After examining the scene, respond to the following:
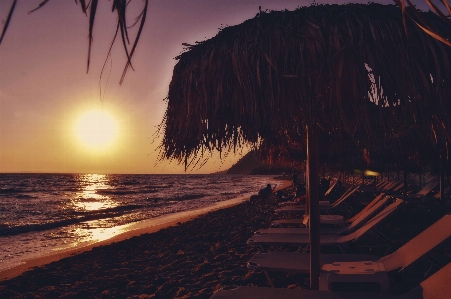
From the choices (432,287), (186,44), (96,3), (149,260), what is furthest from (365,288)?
(149,260)

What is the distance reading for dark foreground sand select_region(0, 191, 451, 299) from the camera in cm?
507

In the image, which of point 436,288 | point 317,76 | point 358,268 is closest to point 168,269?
point 358,268

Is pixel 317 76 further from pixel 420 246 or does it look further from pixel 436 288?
pixel 420 246

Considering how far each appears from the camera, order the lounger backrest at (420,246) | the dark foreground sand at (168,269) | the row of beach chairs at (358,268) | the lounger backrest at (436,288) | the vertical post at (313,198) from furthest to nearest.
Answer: the dark foreground sand at (168,269)
the vertical post at (313,198)
the lounger backrest at (420,246)
the row of beach chairs at (358,268)
the lounger backrest at (436,288)

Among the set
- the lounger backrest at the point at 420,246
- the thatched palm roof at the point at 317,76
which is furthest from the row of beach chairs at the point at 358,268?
the thatched palm roof at the point at 317,76

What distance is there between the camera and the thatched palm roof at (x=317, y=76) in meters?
2.63

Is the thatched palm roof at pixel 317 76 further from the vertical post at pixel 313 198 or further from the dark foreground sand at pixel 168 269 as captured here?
the dark foreground sand at pixel 168 269

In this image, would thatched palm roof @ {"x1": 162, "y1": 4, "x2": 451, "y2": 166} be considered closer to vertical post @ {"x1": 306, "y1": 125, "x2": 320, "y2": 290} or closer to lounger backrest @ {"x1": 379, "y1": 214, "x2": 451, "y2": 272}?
vertical post @ {"x1": 306, "y1": 125, "x2": 320, "y2": 290}

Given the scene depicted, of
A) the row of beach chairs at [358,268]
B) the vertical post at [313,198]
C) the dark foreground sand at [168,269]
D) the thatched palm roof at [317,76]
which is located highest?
the thatched palm roof at [317,76]

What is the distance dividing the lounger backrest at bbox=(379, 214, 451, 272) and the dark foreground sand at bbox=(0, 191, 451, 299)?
18cm

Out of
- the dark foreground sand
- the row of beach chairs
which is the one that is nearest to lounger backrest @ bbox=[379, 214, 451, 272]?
the row of beach chairs

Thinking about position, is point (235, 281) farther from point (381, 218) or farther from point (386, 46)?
point (386, 46)

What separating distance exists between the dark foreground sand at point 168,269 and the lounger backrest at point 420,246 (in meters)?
0.18

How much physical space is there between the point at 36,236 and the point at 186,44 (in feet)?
37.2
